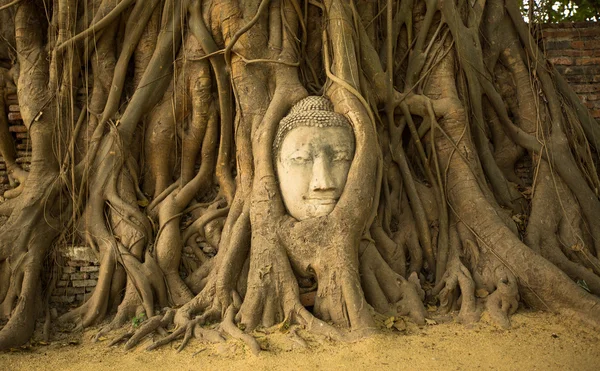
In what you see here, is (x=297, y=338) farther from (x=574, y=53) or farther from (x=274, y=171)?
(x=574, y=53)

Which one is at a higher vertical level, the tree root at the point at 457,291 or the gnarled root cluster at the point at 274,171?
the gnarled root cluster at the point at 274,171

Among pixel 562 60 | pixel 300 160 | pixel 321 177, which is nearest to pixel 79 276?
pixel 300 160

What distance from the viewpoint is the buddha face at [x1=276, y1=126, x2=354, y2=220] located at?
3.81m

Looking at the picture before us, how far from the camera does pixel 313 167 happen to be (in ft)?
12.6

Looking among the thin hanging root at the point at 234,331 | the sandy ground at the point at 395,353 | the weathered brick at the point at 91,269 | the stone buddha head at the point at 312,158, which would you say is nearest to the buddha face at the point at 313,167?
the stone buddha head at the point at 312,158

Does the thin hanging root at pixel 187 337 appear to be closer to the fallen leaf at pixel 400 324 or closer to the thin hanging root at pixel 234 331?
the thin hanging root at pixel 234 331

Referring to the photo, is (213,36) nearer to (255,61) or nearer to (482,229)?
(255,61)

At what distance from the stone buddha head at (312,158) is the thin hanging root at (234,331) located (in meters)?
0.80

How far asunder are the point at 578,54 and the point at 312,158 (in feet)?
11.0

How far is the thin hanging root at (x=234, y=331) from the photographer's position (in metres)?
3.20

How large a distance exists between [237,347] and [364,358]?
0.76 metres

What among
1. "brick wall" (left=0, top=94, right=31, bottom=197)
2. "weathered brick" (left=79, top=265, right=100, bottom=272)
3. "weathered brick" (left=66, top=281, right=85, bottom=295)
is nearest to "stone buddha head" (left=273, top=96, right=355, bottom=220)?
"weathered brick" (left=79, top=265, right=100, bottom=272)

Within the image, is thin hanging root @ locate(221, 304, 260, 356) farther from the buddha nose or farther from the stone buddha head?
the buddha nose

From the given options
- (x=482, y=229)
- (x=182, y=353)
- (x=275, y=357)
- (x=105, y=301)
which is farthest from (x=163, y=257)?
(x=482, y=229)
